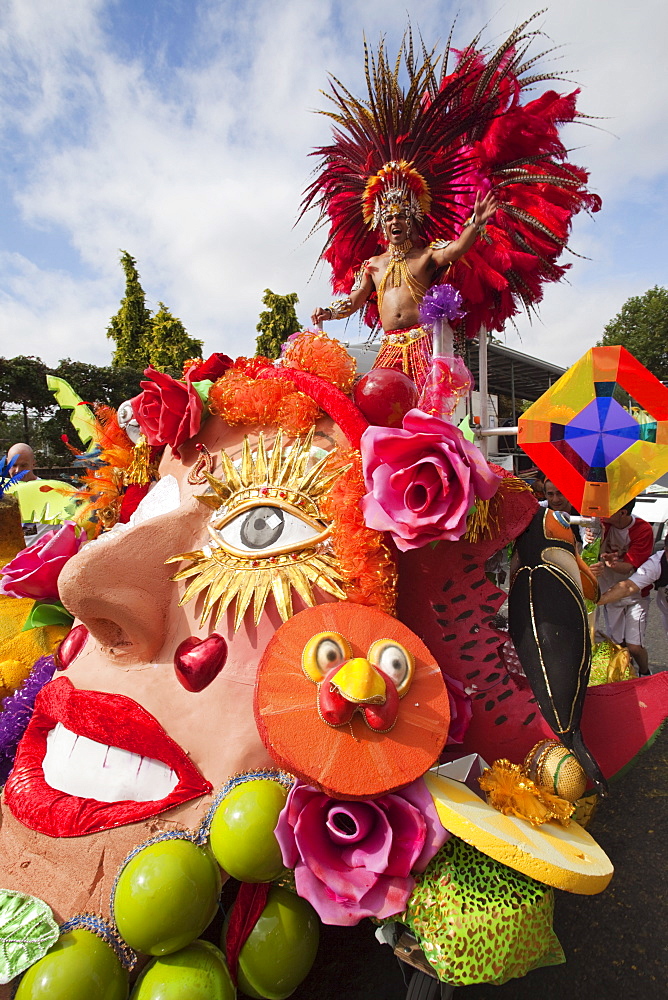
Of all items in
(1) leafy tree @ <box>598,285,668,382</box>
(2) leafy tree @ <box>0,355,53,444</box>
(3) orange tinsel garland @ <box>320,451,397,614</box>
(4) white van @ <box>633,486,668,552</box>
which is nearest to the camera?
(3) orange tinsel garland @ <box>320,451,397,614</box>

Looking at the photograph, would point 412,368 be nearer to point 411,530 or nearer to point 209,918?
point 411,530

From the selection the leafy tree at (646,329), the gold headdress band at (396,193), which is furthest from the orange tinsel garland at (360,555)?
the leafy tree at (646,329)

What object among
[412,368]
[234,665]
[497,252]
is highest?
[497,252]

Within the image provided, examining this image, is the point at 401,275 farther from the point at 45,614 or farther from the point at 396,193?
the point at 45,614

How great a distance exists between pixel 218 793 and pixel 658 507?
30.4ft

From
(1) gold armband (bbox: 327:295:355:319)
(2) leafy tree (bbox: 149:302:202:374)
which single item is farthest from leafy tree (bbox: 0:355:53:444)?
(1) gold armband (bbox: 327:295:355:319)

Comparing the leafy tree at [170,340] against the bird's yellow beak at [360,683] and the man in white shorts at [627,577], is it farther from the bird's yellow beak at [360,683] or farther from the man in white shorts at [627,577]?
the bird's yellow beak at [360,683]

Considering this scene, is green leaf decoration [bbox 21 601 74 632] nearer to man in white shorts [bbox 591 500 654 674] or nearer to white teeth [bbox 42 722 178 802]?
white teeth [bbox 42 722 178 802]

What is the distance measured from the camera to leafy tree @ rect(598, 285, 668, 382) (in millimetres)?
25431

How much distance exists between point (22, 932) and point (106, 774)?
0.36m

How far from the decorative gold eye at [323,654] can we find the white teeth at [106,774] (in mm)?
481

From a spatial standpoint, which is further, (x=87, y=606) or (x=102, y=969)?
(x=87, y=606)

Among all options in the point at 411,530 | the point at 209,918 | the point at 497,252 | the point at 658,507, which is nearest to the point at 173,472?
the point at 411,530

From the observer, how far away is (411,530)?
1.48 metres
